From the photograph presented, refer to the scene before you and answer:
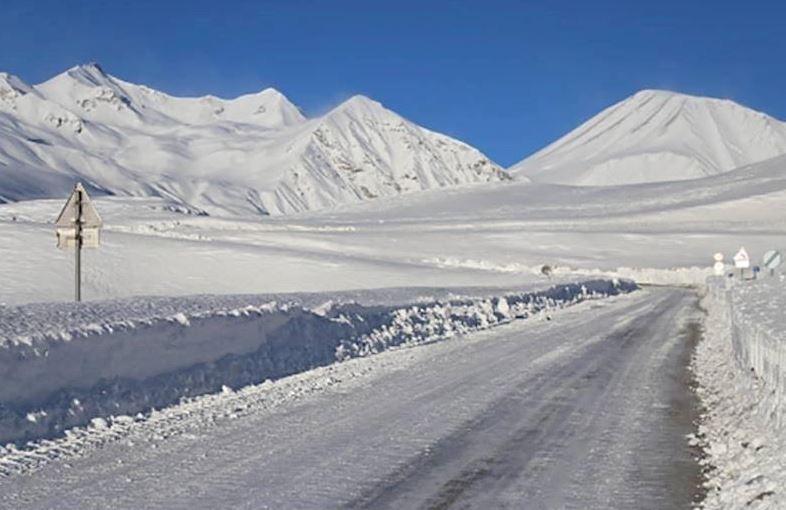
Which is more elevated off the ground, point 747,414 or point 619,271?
point 619,271

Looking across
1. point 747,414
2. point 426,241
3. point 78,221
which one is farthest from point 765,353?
point 426,241

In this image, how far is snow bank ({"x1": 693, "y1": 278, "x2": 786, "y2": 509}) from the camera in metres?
8.02

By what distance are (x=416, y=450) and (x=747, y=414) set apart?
3912 millimetres

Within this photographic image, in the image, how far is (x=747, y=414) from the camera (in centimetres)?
1141

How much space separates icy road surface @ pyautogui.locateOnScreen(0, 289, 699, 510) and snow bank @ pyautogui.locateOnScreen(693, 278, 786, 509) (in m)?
0.30

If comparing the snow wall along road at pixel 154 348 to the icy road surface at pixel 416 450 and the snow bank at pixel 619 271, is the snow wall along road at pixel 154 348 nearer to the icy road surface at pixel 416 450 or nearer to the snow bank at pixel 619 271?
the icy road surface at pixel 416 450

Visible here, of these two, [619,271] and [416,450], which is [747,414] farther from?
[619,271]

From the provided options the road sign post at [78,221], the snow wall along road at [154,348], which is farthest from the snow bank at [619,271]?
the road sign post at [78,221]

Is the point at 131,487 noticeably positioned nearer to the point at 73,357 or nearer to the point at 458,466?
the point at 458,466

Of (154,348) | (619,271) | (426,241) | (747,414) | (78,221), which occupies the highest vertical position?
(426,241)

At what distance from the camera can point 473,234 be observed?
112 metres

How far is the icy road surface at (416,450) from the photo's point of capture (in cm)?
810

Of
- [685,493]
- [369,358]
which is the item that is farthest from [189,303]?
[685,493]

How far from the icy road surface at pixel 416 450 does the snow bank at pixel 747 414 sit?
11.6 inches
